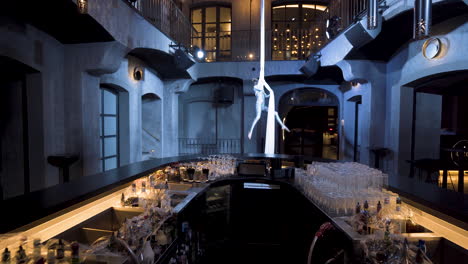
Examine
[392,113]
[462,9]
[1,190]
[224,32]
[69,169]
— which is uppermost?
[224,32]

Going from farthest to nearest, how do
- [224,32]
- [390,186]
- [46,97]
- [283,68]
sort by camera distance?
1. [224,32]
2. [283,68]
3. [46,97]
4. [390,186]

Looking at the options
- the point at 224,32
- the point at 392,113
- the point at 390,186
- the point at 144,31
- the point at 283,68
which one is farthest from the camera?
the point at 224,32

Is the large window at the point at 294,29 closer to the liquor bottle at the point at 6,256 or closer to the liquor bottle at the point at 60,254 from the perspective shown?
the liquor bottle at the point at 60,254

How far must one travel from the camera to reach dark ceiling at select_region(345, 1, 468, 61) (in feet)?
12.7

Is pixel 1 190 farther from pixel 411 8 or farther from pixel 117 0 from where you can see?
pixel 411 8

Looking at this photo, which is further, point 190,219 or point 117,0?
point 117,0

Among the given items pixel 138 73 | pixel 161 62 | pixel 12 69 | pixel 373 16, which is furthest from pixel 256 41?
pixel 12 69

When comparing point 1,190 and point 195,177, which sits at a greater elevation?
point 195,177

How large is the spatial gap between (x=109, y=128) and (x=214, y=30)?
635 cm

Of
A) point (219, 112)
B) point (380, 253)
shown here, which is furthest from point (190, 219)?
point (219, 112)

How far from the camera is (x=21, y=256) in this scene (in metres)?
1.38

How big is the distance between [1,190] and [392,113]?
295 inches

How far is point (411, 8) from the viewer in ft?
12.9

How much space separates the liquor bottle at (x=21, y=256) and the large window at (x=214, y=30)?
9.88 metres
